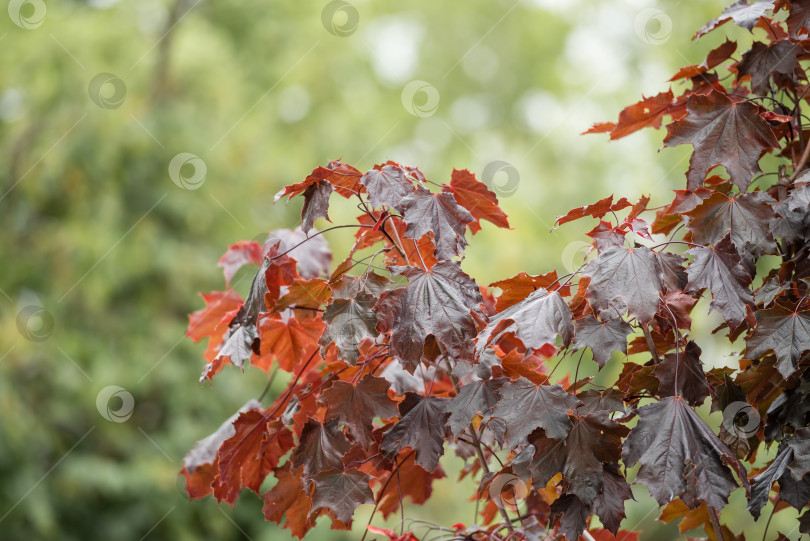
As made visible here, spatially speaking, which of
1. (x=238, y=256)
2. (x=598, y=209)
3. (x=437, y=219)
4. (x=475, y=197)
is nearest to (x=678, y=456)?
(x=598, y=209)

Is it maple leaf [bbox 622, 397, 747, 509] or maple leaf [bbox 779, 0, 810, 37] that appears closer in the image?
maple leaf [bbox 622, 397, 747, 509]

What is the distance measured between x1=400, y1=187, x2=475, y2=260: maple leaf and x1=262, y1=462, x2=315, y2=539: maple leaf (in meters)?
0.65

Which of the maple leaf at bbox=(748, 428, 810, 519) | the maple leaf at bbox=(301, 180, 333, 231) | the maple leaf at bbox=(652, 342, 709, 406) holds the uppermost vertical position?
the maple leaf at bbox=(301, 180, 333, 231)

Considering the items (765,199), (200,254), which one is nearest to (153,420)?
(200,254)

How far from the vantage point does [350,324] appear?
140cm

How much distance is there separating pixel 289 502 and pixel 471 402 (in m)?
0.56

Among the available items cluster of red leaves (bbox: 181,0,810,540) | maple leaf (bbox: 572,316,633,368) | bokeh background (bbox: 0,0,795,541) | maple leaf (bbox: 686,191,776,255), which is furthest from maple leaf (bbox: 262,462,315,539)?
bokeh background (bbox: 0,0,795,541)

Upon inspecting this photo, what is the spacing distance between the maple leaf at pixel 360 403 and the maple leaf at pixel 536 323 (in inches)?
11.3

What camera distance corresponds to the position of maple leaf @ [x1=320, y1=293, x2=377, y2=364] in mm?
1388

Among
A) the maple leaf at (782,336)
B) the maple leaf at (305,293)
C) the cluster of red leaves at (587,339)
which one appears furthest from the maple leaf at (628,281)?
the maple leaf at (305,293)

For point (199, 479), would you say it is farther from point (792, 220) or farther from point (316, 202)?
point (792, 220)

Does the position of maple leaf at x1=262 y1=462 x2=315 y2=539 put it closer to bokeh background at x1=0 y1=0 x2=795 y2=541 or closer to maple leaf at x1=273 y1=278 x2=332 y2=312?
maple leaf at x1=273 y1=278 x2=332 y2=312

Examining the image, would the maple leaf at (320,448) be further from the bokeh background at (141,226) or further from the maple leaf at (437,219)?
the bokeh background at (141,226)

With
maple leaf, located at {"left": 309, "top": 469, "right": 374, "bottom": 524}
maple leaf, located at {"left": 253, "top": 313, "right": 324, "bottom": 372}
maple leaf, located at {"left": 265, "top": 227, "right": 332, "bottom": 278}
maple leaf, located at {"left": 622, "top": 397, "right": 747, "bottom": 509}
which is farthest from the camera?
maple leaf, located at {"left": 265, "top": 227, "right": 332, "bottom": 278}
